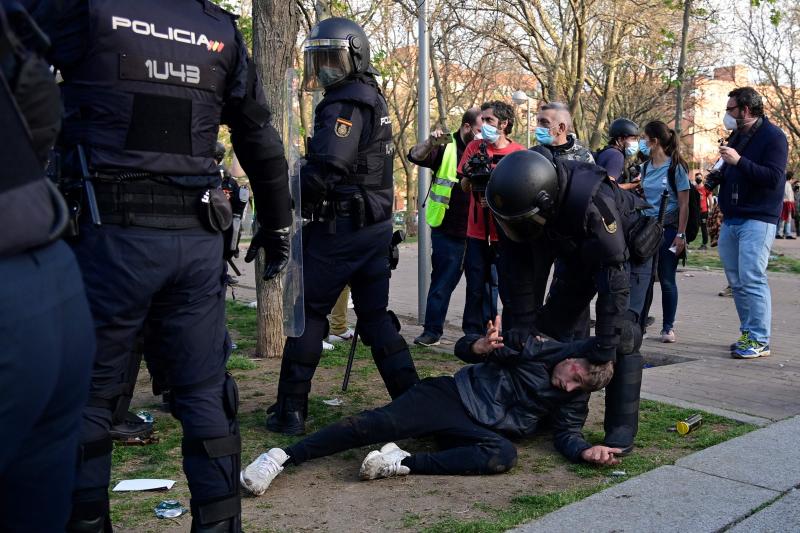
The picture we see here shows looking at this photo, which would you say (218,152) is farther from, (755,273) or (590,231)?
(755,273)

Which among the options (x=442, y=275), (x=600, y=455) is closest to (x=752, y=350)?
(x=442, y=275)

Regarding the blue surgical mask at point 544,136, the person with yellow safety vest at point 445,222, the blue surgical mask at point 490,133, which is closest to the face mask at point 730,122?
the blue surgical mask at point 544,136

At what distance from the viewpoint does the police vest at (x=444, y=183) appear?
734 centimetres

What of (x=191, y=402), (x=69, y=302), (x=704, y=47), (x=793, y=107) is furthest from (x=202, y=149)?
(x=793, y=107)

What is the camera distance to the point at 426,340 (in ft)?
24.1

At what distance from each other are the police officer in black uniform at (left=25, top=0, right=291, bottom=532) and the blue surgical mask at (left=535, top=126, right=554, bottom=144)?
3987 mm

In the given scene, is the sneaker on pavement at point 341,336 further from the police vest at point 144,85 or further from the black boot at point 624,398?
the police vest at point 144,85

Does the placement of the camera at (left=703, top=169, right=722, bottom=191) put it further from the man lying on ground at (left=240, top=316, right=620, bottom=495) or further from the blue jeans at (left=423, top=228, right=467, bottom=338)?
the man lying on ground at (left=240, top=316, right=620, bottom=495)

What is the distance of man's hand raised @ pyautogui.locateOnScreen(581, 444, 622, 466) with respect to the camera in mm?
4105

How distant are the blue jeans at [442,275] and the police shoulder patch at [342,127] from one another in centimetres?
310

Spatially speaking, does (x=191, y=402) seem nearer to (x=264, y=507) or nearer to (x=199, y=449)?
(x=199, y=449)

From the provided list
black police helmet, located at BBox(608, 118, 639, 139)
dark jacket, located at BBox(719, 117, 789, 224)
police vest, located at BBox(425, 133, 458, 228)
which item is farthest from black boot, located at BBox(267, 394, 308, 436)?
black police helmet, located at BBox(608, 118, 639, 139)

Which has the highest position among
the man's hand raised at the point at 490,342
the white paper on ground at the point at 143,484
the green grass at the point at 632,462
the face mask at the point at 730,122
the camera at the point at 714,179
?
the face mask at the point at 730,122

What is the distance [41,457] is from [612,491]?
2.52 meters
